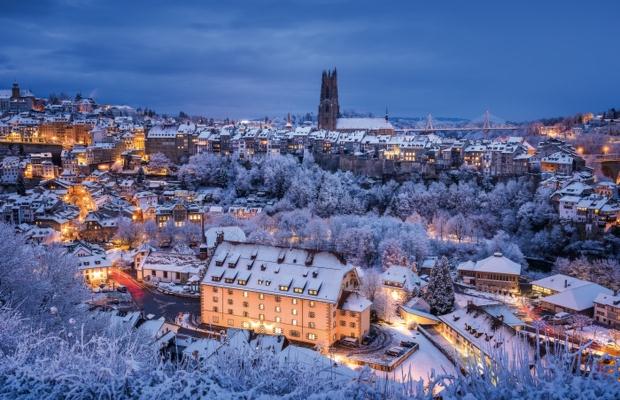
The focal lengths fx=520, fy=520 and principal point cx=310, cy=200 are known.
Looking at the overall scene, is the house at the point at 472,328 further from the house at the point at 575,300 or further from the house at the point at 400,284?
the house at the point at 575,300

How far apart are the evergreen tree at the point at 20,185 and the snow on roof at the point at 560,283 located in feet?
122

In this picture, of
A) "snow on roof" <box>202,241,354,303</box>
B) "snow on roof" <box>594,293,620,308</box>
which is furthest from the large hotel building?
"snow on roof" <box>594,293,620,308</box>

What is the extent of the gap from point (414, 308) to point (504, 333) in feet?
21.1

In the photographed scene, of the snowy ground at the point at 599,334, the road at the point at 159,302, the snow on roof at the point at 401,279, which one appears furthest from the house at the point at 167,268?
the snowy ground at the point at 599,334

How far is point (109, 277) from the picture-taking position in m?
26.5

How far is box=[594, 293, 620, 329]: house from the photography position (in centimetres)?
2139

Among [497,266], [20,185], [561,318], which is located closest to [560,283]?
[497,266]

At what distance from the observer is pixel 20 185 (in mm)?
42469

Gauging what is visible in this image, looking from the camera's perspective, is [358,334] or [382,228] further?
[382,228]

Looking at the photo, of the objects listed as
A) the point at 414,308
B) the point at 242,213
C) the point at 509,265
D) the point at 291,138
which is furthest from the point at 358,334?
the point at 291,138

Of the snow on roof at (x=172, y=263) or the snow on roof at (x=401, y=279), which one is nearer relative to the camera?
the snow on roof at (x=401, y=279)

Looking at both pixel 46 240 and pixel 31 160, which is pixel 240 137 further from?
pixel 46 240

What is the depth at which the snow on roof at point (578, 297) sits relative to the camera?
22598 millimetres

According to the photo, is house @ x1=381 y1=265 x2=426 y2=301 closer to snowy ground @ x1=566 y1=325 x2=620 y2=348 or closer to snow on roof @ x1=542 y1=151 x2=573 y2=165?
snowy ground @ x1=566 y1=325 x2=620 y2=348
